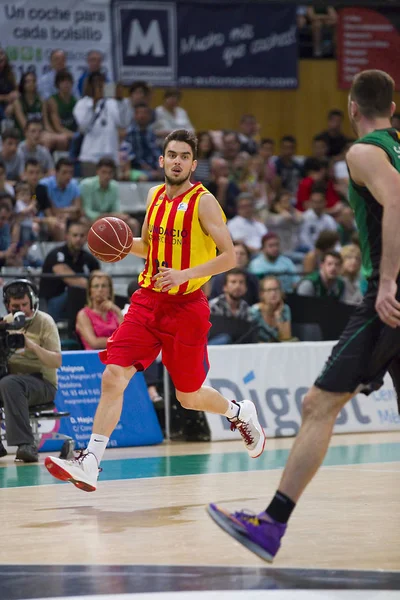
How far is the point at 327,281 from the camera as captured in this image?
552 inches

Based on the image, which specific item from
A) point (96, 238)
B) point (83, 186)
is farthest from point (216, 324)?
point (96, 238)

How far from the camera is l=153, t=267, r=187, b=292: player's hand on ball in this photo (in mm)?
6930

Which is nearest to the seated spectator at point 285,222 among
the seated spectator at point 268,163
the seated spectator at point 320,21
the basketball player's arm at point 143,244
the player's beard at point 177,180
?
the seated spectator at point 268,163

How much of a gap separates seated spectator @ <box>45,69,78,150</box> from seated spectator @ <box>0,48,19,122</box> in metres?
0.54

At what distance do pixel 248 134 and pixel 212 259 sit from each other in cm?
1193

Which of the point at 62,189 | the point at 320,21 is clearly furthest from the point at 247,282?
the point at 320,21

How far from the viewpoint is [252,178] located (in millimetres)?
17531

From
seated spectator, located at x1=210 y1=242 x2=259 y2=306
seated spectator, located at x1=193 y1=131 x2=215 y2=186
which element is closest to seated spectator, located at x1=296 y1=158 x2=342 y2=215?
seated spectator, located at x1=193 y1=131 x2=215 y2=186

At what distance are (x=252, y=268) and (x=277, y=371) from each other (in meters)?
3.20

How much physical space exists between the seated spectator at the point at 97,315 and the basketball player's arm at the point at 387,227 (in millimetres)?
6413

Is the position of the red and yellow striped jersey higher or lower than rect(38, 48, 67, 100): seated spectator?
lower

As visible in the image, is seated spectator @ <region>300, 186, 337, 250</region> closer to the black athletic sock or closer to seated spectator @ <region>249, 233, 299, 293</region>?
seated spectator @ <region>249, 233, 299, 293</region>

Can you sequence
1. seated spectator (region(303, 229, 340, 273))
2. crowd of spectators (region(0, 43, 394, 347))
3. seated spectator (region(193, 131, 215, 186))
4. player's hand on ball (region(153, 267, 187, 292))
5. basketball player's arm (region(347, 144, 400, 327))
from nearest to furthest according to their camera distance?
1. basketball player's arm (region(347, 144, 400, 327))
2. player's hand on ball (region(153, 267, 187, 292))
3. crowd of spectators (region(0, 43, 394, 347))
4. seated spectator (region(303, 229, 340, 273))
5. seated spectator (region(193, 131, 215, 186))

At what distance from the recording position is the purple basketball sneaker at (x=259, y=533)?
5078 mm
